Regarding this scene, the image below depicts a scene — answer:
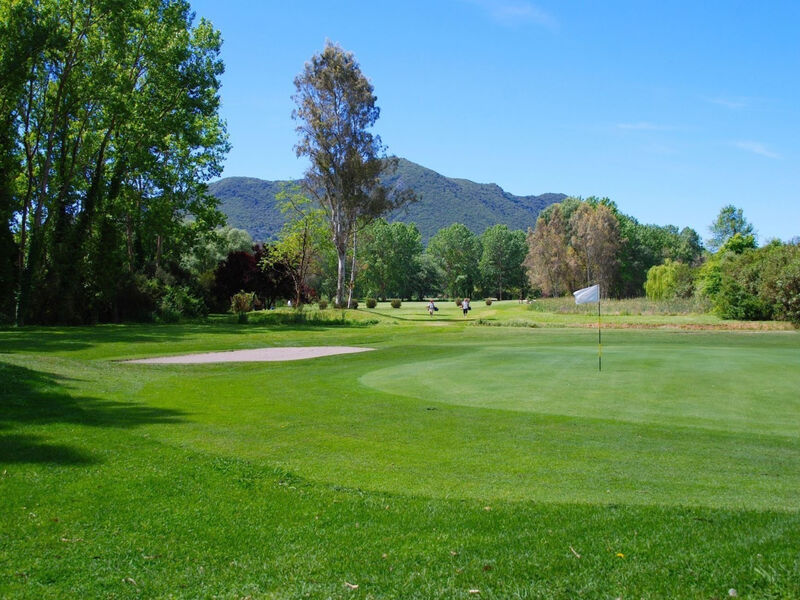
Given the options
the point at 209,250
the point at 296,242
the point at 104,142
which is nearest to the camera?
the point at 104,142

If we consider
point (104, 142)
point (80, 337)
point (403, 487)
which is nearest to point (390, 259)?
point (104, 142)

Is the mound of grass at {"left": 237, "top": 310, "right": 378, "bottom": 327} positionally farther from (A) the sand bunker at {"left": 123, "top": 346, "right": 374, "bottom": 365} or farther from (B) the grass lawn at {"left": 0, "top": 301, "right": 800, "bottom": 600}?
(B) the grass lawn at {"left": 0, "top": 301, "right": 800, "bottom": 600}

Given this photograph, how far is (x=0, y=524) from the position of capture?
206 inches

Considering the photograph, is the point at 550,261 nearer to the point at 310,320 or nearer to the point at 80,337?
the point at 310,320

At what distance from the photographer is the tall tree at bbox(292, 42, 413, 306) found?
53.2 meters

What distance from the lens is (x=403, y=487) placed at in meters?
6.88

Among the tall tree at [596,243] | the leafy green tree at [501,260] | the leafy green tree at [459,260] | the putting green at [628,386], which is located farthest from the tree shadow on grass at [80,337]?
the leafy green tree at [459,260]

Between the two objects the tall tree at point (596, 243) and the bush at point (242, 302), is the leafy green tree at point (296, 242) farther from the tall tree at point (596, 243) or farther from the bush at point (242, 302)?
the tall tree at point (596, 243)

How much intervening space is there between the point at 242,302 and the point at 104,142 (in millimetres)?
19234

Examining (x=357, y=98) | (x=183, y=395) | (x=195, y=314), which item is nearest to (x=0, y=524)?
(x=183, y=395)

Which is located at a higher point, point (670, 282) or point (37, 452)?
point (670, 282)

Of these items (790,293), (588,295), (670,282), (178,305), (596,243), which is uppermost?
(596,243)

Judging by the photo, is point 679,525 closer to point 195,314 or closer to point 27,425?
point 27,425

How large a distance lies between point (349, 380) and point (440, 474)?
9530mm
